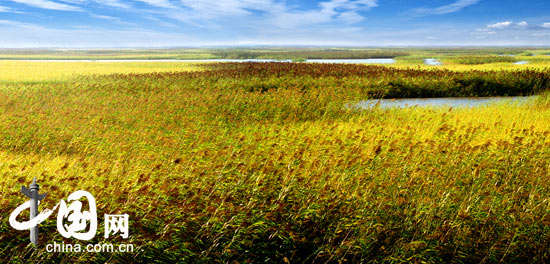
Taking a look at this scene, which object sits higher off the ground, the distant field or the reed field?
the distant field

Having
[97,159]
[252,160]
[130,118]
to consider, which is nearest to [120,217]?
[252,160]

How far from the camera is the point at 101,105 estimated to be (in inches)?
691

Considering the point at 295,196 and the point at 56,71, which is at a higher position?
the point at 56,71

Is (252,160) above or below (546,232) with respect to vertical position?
above

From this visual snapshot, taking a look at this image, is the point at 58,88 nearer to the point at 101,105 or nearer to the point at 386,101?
the point at 101,105

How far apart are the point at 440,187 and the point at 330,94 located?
13312 mm

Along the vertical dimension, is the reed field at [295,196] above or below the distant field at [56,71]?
below

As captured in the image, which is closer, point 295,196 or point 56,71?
point 295,196

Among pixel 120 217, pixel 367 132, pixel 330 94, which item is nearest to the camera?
pixel 120 217

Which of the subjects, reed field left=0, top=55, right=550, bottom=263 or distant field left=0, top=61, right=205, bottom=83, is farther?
distant field left=0, top=61, right=205, bottom=83

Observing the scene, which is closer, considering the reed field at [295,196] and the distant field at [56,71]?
the reed field at [295,196]

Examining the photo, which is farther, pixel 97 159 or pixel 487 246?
pixel 97 159

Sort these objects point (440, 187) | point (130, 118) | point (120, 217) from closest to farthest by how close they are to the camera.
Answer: point (120, 217)
point (440, 187)
point (130, 118)

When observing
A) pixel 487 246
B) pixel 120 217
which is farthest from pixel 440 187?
pixel 120 217
